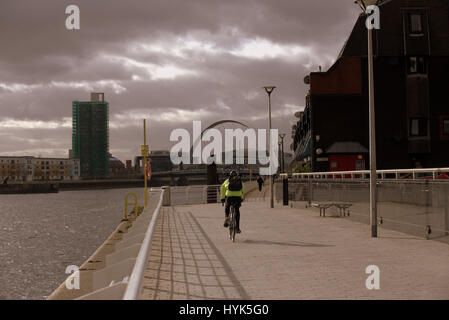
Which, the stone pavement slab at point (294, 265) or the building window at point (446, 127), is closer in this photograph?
the stone pavement slab at point (294, 265)

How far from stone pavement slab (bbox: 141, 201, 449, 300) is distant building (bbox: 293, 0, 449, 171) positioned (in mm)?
24140

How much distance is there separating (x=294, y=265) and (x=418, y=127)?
33120 millimetres

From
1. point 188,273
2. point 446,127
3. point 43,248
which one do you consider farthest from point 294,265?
point 446,127

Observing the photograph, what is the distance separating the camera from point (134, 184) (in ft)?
561

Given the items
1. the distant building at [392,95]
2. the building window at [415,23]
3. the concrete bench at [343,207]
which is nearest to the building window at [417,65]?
the distant building at [392,95]

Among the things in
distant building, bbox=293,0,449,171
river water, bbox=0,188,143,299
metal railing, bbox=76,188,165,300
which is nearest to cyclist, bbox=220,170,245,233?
metal railing, bbox=76,188,165,300

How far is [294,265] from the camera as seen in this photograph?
9898 millimetres

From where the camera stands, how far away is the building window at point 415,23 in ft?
130

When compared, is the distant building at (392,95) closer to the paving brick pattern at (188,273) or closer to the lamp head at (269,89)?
the lamp head at (269,89)

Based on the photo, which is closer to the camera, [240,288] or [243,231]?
[240,288]

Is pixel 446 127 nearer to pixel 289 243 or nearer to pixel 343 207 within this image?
pixel 343 207

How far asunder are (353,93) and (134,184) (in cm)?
13723
